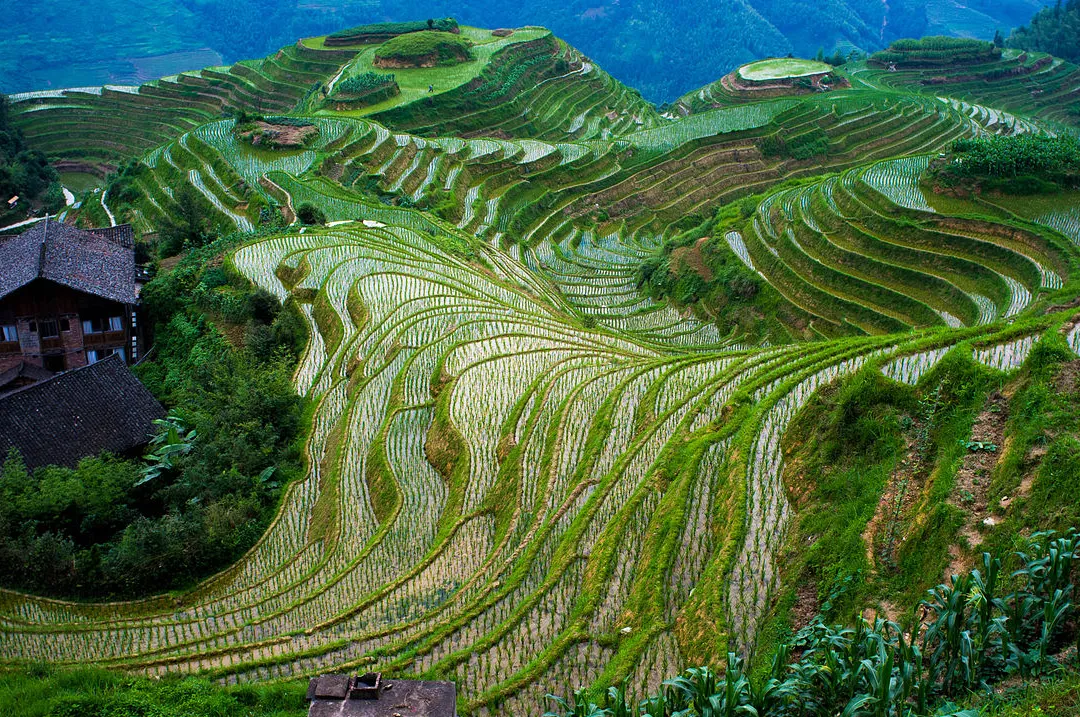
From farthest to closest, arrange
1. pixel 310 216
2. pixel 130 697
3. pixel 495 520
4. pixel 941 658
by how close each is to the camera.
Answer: pixel 310 216 → pixel 495 520 → pixel 130 697 → pixel 941 658

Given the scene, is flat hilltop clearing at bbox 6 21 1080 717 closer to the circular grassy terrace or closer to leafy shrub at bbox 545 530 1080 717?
leafy shrub at bbox 545 530 1080 717

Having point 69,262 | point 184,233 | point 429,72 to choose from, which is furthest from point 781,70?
point 69,262

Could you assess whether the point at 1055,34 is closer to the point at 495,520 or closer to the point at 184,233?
the point at 184,233

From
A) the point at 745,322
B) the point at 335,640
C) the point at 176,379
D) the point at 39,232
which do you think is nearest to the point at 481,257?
the point at 745,322

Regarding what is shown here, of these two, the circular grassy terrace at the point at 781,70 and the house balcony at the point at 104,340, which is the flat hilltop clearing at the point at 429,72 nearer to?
the circular grassy terrace at the point at 781,70

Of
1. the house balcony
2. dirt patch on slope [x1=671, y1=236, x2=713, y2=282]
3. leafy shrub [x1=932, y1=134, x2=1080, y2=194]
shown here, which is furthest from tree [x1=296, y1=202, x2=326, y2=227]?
leafy shrub [x1=932, y1=134, x2=1080, y2=194]

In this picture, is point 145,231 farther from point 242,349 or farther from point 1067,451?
point 1067,451
